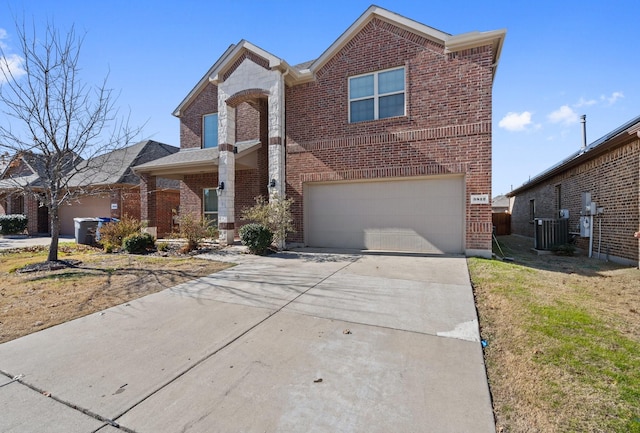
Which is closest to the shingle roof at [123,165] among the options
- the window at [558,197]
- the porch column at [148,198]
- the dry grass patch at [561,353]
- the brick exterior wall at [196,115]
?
the porch column at [148,198]

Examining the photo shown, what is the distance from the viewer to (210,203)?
13508mm

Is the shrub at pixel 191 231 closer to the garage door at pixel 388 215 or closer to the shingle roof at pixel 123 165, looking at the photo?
the garage door at pixel 388 215

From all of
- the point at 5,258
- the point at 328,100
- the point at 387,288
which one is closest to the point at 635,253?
the point at 387,288

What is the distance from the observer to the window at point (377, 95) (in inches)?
385

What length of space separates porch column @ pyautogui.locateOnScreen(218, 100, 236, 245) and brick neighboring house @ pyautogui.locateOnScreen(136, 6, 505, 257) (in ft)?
0.12

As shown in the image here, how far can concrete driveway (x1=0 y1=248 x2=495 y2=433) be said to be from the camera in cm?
226

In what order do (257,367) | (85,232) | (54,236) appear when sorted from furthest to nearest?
(85,232) → (54,236) → (257,367)

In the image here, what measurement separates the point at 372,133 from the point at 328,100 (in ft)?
6.86

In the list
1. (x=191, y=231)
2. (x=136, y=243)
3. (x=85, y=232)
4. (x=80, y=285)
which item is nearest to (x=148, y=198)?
(x=85, y=232)

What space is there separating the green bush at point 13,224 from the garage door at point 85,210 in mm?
2085

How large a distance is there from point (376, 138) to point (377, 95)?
1.49m

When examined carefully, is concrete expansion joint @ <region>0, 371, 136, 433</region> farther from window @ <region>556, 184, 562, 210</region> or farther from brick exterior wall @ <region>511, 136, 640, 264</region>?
window @ <region>556, 184, 562, 210</region>

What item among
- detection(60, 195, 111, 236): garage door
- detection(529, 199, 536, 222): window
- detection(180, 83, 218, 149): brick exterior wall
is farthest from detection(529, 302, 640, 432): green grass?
detection(60, 195, 111, 236): garage door

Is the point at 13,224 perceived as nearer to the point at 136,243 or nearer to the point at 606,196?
the point at 136,243
